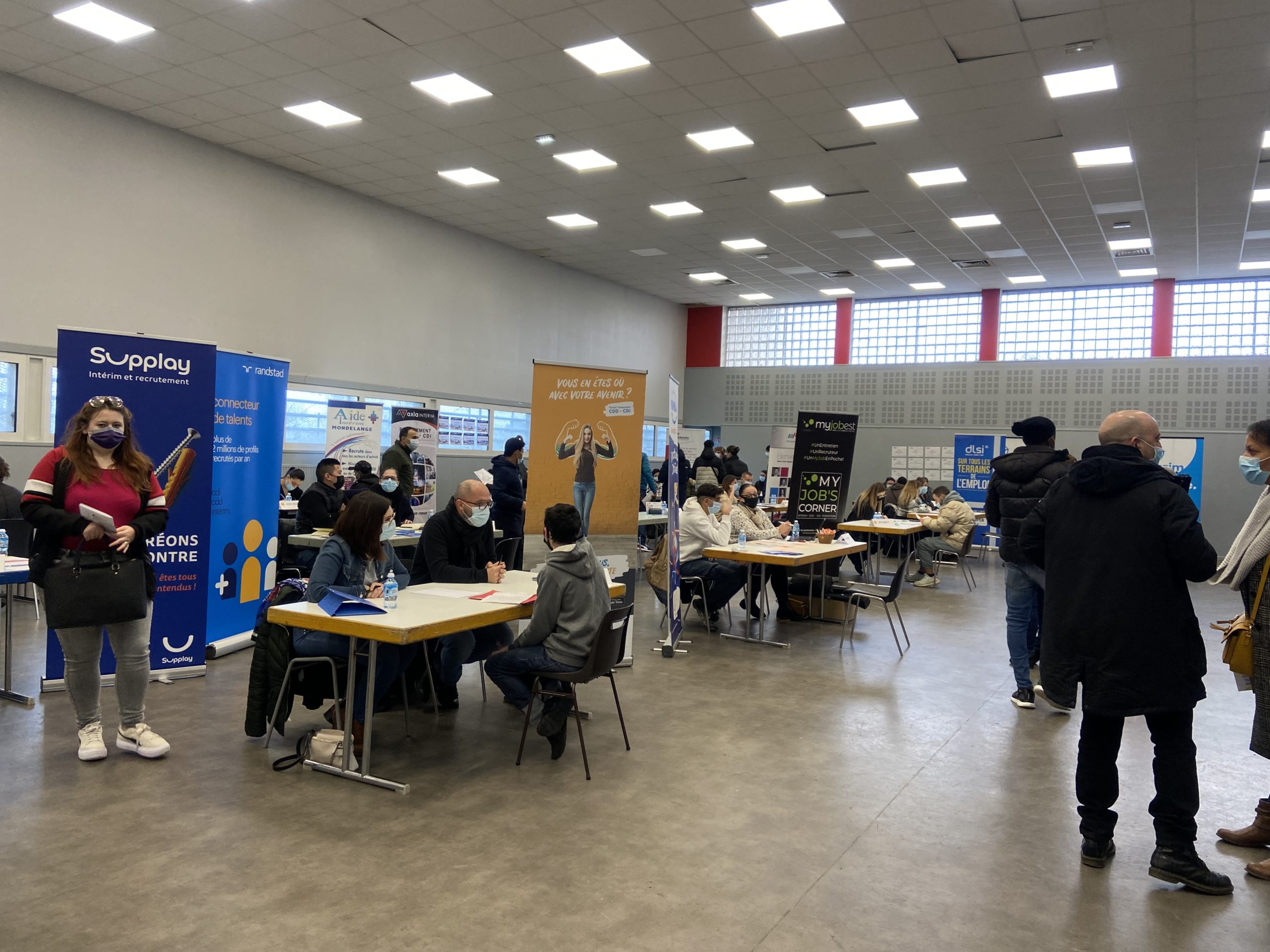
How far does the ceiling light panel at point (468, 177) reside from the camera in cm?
1015

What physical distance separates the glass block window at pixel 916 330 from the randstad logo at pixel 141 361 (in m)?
14.2

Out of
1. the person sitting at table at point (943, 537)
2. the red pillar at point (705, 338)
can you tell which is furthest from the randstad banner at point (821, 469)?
the red pillar at point (705, 338)

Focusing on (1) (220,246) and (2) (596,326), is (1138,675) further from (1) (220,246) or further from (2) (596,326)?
(2) (596,326)

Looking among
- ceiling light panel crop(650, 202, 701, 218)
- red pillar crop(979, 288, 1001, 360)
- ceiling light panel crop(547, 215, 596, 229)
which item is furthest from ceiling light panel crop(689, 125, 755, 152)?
red pillar crop(979, 288, 1001, 360)

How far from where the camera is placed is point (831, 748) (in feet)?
14.5

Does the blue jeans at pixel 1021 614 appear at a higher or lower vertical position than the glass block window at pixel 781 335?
lower

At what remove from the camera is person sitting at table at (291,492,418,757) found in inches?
155

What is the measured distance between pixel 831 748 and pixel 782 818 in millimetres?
1003

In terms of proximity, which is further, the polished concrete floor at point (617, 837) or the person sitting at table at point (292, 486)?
the person sitting at table at point (292, 486)

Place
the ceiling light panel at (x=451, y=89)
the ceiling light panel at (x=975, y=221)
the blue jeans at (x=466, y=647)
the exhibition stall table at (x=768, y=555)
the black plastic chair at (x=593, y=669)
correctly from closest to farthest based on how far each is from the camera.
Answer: the black plastic chair at (x=593, y=669)
the blue jeans at (x=466, y=647)
the exhibition stall table at (x=768, y=555)
the ceiling light panel at (x=451, y=89)
the ceiling light panel at (x=975, y=221)

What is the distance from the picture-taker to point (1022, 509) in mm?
5262

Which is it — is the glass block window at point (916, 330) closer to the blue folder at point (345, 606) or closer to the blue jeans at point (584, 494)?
the blue jeans at point (584, 494)

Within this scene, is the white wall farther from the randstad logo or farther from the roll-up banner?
the randstad logo

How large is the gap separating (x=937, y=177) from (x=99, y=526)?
8.89 m
